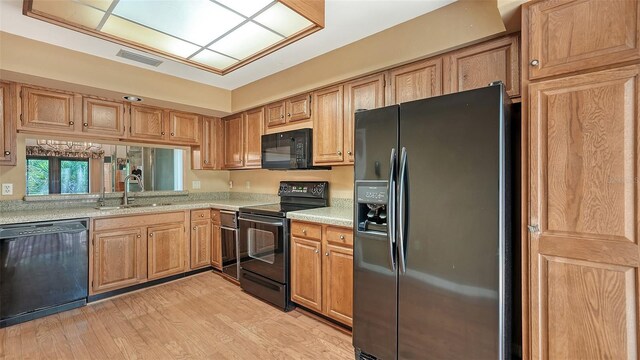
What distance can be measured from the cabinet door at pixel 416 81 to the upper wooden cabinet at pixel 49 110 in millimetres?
3092

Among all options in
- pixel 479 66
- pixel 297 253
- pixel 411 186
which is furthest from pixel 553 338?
pixel 297 253

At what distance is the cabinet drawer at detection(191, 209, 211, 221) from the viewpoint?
3.46 metres

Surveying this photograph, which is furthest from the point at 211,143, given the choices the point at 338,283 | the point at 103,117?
the point at 338,283

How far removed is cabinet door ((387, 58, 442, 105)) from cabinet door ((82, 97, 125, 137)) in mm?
2930

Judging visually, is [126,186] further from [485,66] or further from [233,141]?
[485,66]

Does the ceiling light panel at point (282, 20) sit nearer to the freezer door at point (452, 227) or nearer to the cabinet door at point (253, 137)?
the freezer door at point (452, 227)

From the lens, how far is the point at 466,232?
1431 mm

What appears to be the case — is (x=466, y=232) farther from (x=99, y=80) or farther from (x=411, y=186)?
(x=99, y=80)

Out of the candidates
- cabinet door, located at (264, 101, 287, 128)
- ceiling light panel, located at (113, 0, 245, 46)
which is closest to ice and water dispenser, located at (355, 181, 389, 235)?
ceiling light panel, located at (113, 0, 245, 46)

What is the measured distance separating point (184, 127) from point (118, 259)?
1735 millimetres

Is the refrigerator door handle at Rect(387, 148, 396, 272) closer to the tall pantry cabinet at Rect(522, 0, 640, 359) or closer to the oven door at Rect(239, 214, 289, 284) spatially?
the tall pantry cabinet at Rect(522, 0, 640, 359)

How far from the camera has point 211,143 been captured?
3998mm

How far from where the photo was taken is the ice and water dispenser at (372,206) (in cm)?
174

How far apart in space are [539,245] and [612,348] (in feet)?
1.53
